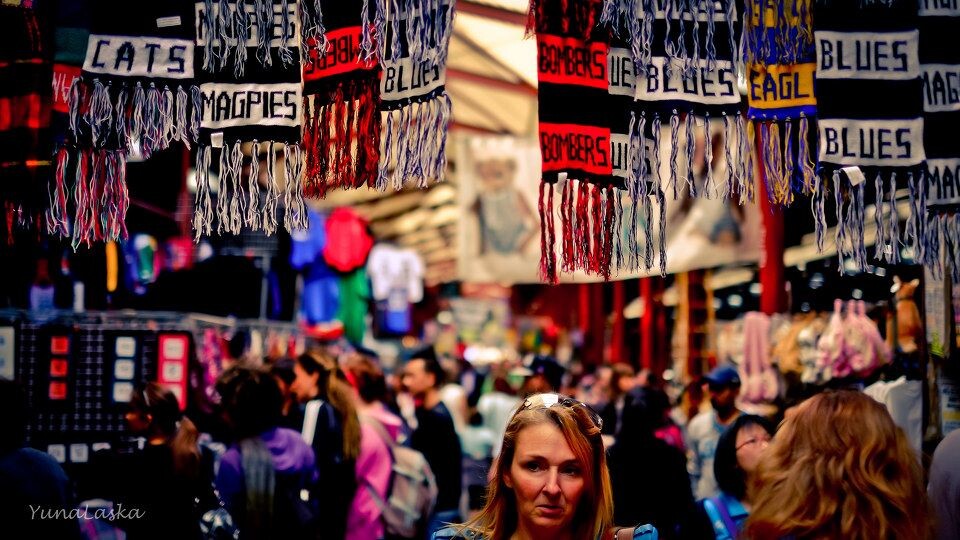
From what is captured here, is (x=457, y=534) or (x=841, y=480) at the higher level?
(x=841, y=480)

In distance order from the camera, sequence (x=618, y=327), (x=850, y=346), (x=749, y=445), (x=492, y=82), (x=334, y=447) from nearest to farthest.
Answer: (x=749, y=445) → (x=850, y=346) → (x=334, y=447) → (x=492, y=82) → (x=618, y=327)

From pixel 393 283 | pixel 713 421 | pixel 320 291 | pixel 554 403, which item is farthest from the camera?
pixel 393 283

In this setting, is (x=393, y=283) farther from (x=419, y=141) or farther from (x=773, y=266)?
(x=419, y=141)

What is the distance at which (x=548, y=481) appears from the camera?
300 centimetres

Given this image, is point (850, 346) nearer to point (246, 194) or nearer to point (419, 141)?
point (419, 141)

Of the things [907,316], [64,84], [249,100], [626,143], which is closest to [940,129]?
[626,143]

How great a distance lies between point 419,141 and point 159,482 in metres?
2.35

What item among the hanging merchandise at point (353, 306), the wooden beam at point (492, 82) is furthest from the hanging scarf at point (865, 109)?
the hanging merchandise at point (353, 306)

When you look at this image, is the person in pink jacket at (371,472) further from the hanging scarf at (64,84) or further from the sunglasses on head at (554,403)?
the sunglasses on head at (554,403)

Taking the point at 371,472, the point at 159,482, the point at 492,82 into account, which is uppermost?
the point at 492,82

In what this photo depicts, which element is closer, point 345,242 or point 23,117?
point 23,117

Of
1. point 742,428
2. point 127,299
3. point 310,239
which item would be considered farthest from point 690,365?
point 742,428

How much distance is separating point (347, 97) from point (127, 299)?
4.65 metres

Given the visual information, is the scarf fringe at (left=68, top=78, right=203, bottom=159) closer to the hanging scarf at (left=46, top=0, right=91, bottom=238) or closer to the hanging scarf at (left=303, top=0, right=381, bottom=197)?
the hanging scarf at (left=46, top=0, right=91, bottom=238)
